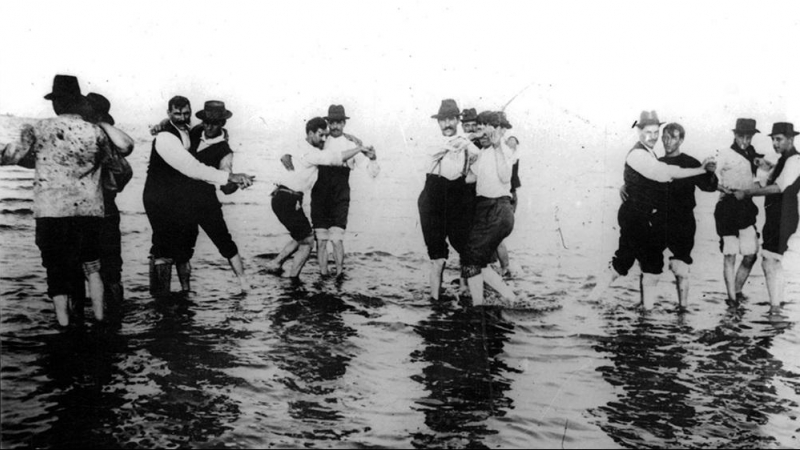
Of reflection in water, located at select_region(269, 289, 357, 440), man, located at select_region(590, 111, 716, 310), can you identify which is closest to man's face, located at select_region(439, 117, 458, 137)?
man, located at select_region(590, 111, 716, 310)

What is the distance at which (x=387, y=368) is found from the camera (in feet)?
17.9

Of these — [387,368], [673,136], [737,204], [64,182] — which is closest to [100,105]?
[64,182]

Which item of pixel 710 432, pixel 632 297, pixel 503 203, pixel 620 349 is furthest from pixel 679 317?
pixel 710 432

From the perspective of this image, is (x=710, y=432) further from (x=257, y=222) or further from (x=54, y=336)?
(x=257, y=222)

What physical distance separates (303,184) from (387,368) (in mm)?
3846

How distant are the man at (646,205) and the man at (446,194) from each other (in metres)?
1.71

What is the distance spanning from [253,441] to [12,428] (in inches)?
56.0

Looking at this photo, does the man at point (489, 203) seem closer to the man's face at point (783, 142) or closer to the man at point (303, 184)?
the man at point (303, 184)

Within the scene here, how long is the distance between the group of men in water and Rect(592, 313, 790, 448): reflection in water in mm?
937

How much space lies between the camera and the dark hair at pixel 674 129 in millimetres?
7176

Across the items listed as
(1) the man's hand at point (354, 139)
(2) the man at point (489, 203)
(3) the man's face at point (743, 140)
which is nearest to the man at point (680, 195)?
(3) the man's face at point (743, 140)

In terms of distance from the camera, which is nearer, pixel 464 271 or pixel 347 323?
pixel 347 323

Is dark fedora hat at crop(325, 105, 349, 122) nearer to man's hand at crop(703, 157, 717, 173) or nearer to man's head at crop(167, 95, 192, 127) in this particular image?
man's head at crop(167, 95, 192, 127)

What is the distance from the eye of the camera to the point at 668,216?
7301 mm
